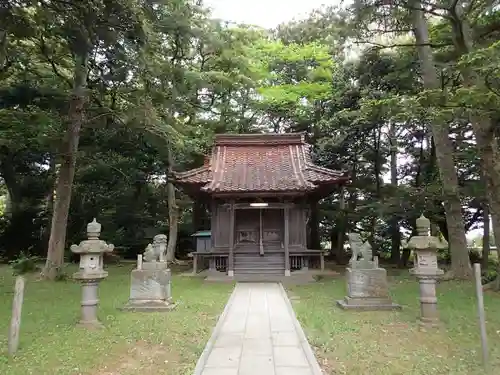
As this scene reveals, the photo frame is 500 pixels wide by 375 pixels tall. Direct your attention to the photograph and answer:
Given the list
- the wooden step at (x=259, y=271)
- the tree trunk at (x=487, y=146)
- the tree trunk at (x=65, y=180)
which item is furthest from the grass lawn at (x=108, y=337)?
the tree trunk at (x=487, y=146)

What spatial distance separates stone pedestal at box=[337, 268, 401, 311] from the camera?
807cm

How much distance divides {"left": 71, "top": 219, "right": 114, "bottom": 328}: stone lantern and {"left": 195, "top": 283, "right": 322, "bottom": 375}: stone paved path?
2145 millimetres

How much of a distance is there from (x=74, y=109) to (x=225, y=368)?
11.0m

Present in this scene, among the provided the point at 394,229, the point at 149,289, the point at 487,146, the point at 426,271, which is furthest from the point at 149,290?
the point at 394,229

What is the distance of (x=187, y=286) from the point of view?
39.7 ft

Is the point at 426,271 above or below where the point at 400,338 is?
above

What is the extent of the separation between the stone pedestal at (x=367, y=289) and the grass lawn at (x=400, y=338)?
0.32m

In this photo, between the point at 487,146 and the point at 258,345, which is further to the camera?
the point at 487,146

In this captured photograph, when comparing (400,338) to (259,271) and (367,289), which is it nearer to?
(367,289)

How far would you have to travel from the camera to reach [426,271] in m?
6.93

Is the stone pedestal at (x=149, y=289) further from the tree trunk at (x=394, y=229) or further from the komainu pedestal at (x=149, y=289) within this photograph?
the tree trunk at (x=394, y=229)

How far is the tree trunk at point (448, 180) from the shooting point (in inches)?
471

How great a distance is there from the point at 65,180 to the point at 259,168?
7270 mm

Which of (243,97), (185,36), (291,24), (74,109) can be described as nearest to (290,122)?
(243,97)
